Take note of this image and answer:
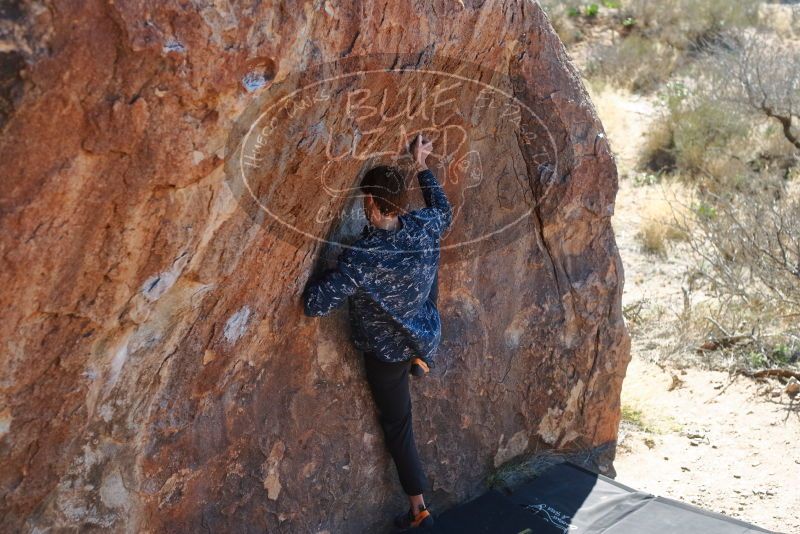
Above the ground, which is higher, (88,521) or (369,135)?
(369,135)

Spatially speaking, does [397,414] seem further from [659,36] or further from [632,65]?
[659,36]

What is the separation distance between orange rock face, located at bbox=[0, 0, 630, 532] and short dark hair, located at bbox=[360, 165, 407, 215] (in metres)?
0.13

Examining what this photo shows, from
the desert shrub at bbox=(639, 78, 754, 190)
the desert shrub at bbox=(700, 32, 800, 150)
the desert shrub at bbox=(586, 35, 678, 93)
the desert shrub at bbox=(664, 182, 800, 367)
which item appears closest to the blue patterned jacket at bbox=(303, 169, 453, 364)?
the desert shrub at bbox=(664, 182, 800, 367)

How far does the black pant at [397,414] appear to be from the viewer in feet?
10.5

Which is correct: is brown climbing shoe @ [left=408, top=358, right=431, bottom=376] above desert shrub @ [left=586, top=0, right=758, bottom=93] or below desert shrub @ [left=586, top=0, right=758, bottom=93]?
below

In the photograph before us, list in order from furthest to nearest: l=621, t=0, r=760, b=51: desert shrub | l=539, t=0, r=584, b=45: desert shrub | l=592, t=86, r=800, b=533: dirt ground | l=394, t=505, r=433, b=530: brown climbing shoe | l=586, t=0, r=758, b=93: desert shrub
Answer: l=539, t=0, r=584, b=45: desert shrub → l=621, t=0, r=760, b=51: desert shrub → l=586, t=0, r=758, b=93: desert shrub → l=592, t=86, r=800, b=533: dirt ground → l=394, t=505, r=433, b=530: brown climbing shoe

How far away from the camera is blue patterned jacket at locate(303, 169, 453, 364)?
2863 millimetres

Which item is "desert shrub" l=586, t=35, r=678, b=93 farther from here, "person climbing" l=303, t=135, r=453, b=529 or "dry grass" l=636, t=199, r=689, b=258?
"person climbing" l=303, t=135, r=453, b=529

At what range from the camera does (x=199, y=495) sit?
112 inches

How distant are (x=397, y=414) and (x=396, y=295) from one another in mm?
570

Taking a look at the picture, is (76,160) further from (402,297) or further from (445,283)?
(445,283)

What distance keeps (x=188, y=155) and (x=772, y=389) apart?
4391 mm

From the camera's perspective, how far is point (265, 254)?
277 cm

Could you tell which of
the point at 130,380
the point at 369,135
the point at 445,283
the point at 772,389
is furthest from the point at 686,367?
the point at 130,380
